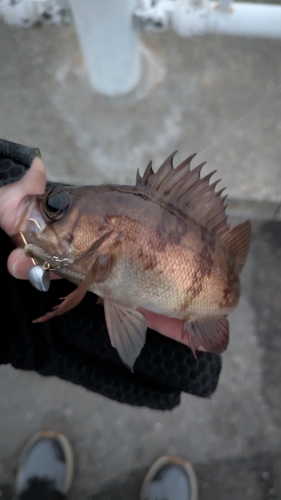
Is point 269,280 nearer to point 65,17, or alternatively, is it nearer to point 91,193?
point 91,193

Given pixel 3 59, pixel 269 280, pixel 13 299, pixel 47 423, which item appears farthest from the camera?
pixel 3 59

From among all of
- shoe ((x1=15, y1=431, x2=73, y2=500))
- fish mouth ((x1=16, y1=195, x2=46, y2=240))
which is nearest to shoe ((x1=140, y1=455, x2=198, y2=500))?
shoe ((x1=15, y1=431, x2=73, y2=500))

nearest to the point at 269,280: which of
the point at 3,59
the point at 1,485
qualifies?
the point at 1,485

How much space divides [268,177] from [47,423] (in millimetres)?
1777

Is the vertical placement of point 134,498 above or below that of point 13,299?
below

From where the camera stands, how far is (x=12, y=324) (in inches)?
59.9

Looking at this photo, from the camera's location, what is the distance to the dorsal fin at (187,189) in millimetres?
1090

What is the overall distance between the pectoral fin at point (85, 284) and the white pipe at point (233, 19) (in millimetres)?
1424

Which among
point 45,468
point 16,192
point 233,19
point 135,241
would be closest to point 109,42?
point 233,19

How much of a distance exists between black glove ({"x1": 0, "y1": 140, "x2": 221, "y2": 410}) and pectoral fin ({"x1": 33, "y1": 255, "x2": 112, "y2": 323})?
1.72ft

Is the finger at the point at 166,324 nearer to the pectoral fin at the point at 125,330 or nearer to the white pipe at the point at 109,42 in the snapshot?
the pectoral fin at the point at 125,330

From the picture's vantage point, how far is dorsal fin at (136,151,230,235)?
1090 millimetres

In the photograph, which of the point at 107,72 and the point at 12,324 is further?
the point at 107,72

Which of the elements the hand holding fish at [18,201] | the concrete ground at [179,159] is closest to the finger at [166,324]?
the hand holding fish at [18,201]
